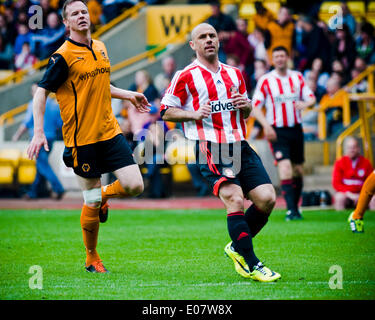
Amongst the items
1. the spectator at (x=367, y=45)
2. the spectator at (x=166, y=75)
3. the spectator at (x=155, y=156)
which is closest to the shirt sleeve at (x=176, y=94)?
the spectator at (x=155, y=156)

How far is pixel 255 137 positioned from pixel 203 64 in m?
9.45

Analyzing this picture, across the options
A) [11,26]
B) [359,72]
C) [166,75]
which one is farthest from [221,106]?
[11,26]

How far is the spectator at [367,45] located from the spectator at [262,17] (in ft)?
7.73

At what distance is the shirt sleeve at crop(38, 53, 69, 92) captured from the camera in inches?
249

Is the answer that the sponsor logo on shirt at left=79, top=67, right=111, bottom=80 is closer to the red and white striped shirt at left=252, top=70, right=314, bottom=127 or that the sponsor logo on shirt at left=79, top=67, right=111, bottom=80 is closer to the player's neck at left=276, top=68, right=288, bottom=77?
the red and white striped shirt at left=252, top=70, right=314, bottom=127

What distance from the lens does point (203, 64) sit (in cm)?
659

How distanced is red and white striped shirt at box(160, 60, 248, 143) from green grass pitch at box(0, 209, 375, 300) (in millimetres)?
1250

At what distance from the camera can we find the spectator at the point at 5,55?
812 inches

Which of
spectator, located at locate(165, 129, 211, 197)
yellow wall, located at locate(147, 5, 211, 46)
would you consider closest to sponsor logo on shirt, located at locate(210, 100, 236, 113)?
spectator, located at locate(165, 129, 211, 197)

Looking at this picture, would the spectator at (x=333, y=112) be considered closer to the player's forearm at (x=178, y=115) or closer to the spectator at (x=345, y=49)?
the spectator at (x=345, y=49)

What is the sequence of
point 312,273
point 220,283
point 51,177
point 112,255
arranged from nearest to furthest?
1. point 220,283
2. point 312,273
3. point 112,255
4. point 51,177

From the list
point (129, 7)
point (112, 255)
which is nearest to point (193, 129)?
point (112, 255)

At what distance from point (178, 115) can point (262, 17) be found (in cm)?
1193

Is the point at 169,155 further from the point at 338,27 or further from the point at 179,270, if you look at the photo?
the point at 179,270
